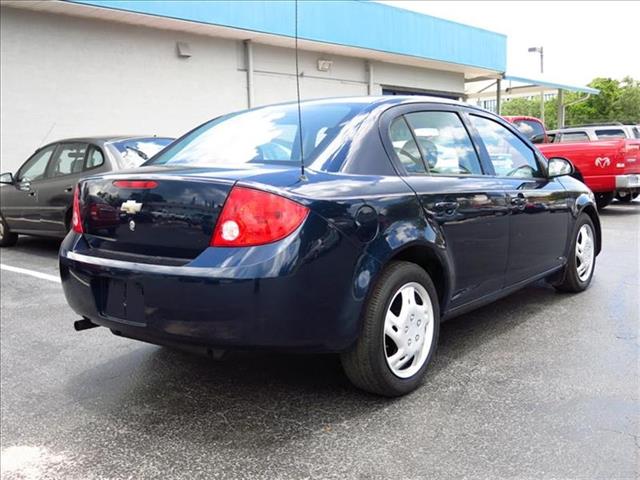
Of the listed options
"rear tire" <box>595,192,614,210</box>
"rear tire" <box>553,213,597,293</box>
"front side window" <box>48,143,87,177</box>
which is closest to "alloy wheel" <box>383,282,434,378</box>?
"rear tire" <box>553,213,597,293</box>

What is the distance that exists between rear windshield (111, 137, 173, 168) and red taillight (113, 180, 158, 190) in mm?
3821

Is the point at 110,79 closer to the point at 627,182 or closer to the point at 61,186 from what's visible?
the point at 61,186

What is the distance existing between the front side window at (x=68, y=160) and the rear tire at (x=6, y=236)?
139cm

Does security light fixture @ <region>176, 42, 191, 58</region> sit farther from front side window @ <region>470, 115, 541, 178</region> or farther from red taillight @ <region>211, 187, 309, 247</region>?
red taillight @ <region>211, 187, 309, 247</region>

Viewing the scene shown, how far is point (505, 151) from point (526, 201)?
43 centimetres

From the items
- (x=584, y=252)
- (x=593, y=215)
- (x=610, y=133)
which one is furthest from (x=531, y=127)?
(x=584, y=252)

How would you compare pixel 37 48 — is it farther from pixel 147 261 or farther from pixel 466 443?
pixel 466 443

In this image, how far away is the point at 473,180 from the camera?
3766 mm

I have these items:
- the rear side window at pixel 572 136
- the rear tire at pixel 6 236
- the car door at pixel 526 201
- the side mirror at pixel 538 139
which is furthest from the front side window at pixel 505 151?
the side mirror at pixel 538 139

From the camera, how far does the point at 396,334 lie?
10.2 ft

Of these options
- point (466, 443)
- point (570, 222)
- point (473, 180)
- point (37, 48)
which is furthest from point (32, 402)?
point (37, 48)

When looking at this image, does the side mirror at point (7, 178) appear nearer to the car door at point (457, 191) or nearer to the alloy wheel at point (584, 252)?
the car door at point (457, 191)

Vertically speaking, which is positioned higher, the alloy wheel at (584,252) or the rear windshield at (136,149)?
the rear windshield at (136,149)

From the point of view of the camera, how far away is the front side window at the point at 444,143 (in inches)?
141
